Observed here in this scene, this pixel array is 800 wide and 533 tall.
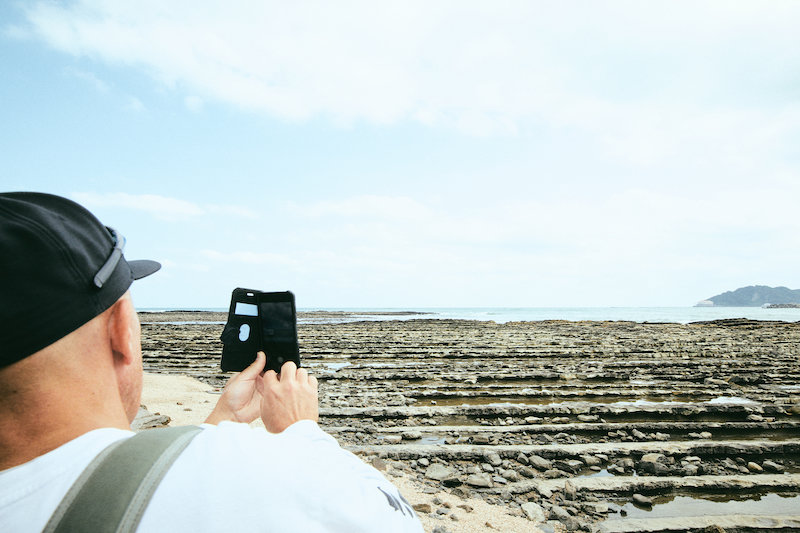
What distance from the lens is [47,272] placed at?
3.39 ft

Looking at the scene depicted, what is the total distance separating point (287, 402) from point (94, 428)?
0.62m

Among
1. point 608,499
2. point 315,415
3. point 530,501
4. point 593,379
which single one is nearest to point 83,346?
point 315,415

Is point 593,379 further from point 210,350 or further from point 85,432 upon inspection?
point 210,350

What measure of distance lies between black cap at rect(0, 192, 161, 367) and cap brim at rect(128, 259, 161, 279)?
1.36 ft

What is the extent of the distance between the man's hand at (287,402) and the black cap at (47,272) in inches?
25.7

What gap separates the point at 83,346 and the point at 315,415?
0.76 metres

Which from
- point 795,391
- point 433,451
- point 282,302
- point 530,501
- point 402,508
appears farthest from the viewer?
point 795,391

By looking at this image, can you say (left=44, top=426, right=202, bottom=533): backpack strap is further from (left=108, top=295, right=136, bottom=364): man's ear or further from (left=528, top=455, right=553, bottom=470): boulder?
(left=528, top=455, right=553, bottom=470): boulder

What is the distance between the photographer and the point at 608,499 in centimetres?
424

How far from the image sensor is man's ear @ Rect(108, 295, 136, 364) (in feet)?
3.91

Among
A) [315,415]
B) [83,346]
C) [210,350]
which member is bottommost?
[210,350]

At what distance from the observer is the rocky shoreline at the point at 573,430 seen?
4367 mm

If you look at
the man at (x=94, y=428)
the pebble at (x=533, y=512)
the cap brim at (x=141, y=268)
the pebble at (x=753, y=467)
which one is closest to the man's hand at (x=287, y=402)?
the man at (x=94, y=428)

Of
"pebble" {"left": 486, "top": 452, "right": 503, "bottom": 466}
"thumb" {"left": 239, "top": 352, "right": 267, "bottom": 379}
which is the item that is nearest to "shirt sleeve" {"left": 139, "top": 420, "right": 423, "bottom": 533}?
"thumb" {"left": 239, "top": 352, "right": 267, "bottom": 379}
